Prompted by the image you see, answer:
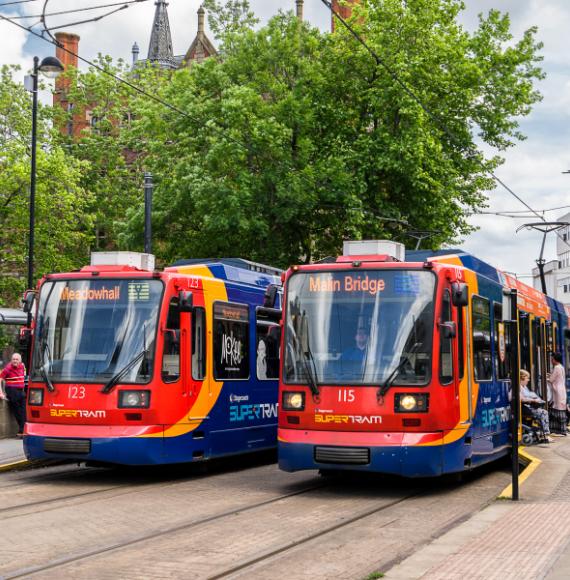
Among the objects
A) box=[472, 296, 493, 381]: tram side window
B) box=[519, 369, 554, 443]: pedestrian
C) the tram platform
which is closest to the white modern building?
box=[519, 369, 554, 443]: pedestrian

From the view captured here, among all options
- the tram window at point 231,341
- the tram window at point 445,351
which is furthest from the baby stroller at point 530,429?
the tram window at point 445,351

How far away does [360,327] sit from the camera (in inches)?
496

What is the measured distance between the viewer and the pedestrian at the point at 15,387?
18969mm

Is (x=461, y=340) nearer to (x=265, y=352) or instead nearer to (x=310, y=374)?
(x=310, y=374)

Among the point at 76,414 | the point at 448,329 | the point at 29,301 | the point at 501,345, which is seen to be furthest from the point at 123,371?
the point at 501,345

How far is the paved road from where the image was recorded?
26.4 feet

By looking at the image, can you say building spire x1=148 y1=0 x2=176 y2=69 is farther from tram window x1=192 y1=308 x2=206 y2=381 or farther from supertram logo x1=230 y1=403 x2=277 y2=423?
tram window x1=192 y1=308 x2=206 y2=381

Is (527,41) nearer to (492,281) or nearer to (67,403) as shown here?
(492,281)

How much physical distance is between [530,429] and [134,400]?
8.09 metres

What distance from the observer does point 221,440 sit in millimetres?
15312

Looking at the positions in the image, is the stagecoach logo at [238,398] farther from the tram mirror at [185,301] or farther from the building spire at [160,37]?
the building spire at [160,37]

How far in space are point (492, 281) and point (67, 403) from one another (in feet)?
20.2

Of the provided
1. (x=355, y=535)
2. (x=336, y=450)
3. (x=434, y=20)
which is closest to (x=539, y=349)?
(x=336, y=450)

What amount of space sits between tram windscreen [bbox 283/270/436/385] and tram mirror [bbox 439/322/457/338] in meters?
0.16
